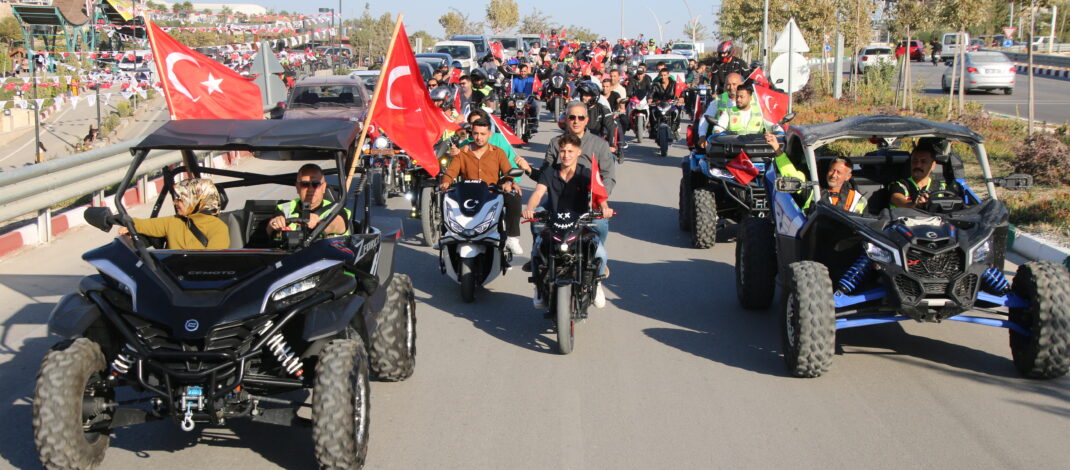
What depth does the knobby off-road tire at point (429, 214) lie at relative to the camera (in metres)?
11.9

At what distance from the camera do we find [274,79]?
2339 cm

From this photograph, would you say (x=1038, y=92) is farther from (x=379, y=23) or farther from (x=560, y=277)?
(x=379, y=23)

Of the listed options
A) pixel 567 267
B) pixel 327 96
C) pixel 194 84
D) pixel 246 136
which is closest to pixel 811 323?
pixel 567 267

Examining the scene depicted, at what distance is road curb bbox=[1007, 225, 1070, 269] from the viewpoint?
11.1 metres

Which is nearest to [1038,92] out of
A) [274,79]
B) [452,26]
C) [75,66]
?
[274,79]

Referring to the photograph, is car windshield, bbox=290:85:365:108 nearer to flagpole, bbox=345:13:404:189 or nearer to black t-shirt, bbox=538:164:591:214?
flagpole, bbox=345:13:404:189

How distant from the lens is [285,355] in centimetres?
539

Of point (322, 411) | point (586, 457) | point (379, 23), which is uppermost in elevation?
point (379, 23)

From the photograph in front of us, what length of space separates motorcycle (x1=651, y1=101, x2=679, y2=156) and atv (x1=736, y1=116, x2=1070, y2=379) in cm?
1338

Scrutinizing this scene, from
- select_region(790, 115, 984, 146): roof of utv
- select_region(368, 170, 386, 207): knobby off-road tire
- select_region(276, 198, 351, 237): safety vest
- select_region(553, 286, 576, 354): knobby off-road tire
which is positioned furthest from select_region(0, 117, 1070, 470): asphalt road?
select_region(368, 170, 386, 207): knobby off-road tire

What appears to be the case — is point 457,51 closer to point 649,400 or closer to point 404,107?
point 404,107

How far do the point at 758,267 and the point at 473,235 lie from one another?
2.47m

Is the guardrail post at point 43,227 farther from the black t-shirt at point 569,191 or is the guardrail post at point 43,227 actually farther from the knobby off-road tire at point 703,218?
the knobby off-road tire at point 703,218

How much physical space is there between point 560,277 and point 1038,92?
37.6 metres
